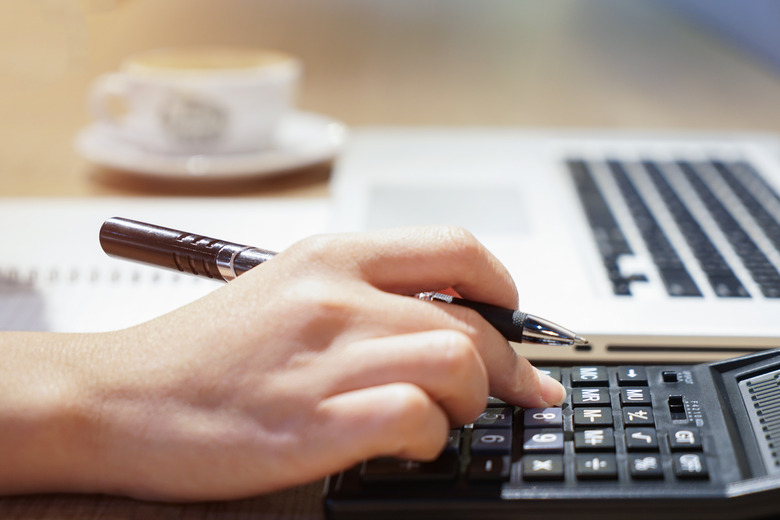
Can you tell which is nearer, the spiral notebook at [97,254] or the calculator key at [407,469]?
the calculator key at [407,469]

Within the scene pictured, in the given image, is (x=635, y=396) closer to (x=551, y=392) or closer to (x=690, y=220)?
(x=551, y=392)

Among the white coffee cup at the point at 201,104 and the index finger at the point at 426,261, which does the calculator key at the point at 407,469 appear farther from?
the white coffee cup at the point at 201,104

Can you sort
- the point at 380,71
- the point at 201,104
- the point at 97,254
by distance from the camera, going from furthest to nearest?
1. the point at 380,71
2. the point at 201,104
3. the point at 97,254

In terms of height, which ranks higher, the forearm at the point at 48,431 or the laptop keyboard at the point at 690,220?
the laptop keyboard at the point at 690,220

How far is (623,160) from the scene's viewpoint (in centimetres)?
79

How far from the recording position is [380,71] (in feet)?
4.73

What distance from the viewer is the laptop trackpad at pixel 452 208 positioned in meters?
0.62

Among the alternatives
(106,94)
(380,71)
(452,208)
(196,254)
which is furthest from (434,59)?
(196,254)

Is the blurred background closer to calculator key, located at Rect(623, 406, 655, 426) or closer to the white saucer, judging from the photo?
the white saucer

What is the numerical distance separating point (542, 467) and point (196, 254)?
0.20 metres

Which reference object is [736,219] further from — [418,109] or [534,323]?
[418,109]

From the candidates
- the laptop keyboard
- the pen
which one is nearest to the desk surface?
the pen

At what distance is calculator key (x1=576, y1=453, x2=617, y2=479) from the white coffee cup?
0.59 metres

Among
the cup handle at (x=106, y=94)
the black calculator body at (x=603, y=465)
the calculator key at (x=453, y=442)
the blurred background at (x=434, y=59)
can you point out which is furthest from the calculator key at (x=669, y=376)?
the cup handle at (x=106, y=94)
